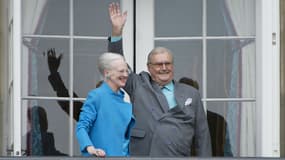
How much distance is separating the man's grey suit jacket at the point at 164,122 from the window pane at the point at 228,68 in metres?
0.80

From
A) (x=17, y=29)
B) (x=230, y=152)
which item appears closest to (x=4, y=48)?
(x=17, y=29)

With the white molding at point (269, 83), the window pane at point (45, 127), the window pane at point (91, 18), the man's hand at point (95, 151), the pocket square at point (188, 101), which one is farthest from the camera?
the window pane at point (91, 18)

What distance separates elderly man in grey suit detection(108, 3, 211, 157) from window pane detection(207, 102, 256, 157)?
698 millimetres

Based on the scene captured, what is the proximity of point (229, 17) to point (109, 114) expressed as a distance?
162 cm

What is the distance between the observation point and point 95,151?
8.34m

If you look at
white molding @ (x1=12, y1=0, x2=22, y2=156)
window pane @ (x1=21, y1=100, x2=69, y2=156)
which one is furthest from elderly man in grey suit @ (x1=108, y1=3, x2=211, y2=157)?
window pane @ (x1=21, y1=100, x2=69, y2=156)

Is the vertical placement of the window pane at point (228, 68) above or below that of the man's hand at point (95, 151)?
above

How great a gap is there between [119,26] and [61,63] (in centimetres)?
104

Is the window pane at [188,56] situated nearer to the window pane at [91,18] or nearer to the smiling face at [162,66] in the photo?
the window pane at [91,18]

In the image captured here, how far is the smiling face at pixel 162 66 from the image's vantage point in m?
9.01

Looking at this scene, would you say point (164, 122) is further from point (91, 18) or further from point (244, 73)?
point (91, 18)

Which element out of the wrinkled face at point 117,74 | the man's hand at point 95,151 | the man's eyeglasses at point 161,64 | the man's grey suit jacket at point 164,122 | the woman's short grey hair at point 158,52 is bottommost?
the man's hand at point 95,151

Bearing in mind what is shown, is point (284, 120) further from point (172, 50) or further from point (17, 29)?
point (17, 29)

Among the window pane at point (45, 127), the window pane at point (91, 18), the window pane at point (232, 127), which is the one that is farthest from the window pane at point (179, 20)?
the window pane at point (45, 127)
